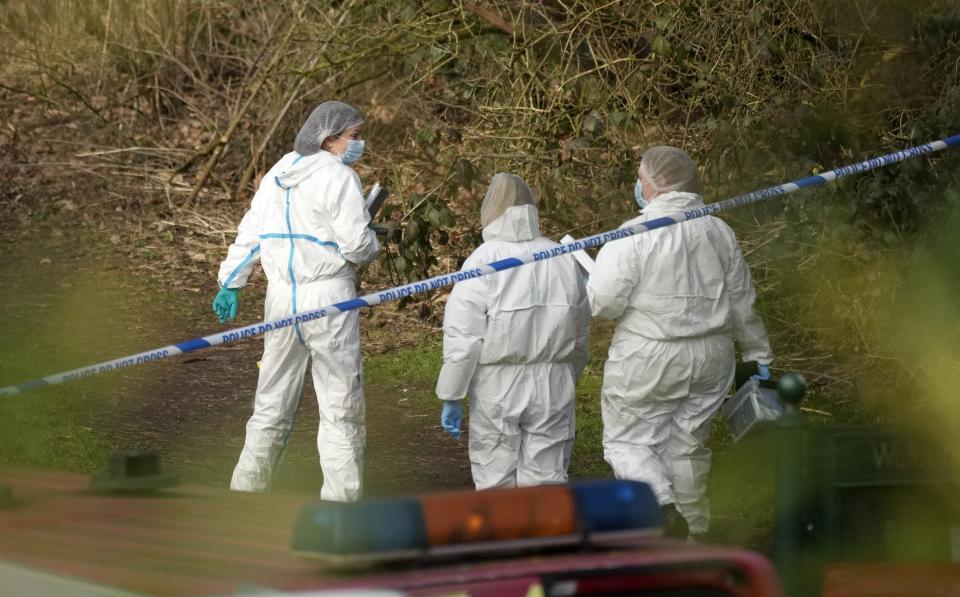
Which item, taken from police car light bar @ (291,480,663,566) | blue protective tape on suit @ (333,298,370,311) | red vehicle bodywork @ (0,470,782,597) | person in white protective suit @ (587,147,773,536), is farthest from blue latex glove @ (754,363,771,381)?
police car light bar @ (291,480,663,566)

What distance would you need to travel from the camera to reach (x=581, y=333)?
6.63 m

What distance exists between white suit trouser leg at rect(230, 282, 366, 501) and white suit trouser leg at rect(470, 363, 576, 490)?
2.33 ft

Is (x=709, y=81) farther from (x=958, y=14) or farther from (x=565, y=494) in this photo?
(x=565, y=494)

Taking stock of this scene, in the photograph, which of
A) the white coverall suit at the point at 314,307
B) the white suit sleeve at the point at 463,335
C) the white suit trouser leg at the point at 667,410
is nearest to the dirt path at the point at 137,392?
the white coverall suit at the point at 314,307

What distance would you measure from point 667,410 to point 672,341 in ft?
1.03

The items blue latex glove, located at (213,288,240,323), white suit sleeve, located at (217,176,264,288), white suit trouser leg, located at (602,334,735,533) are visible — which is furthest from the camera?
blue latex glove, located at (213,288,240,323)

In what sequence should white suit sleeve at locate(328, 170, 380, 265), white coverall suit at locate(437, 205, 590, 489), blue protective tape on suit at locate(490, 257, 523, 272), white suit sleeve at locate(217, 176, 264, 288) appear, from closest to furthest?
blue protective tape on suit at locate(490, 257, 523, 272)
white coverall suit at locate(437, 205, 590, 489)
white suit sleeve at locate(328, 170, 380, 265)
white suit sleeve at locate(217, 176, 264, 288)

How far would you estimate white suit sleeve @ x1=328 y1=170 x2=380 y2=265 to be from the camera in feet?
22.6

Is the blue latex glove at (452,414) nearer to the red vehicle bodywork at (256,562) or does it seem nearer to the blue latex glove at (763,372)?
the blue latex glove at (763,372)

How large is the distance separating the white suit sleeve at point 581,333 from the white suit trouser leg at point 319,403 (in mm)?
1054

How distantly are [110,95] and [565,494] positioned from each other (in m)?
14.9

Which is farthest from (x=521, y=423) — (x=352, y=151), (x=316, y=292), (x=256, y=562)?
(x=256, y=562)

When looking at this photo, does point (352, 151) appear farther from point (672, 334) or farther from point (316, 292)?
point (672, 334)

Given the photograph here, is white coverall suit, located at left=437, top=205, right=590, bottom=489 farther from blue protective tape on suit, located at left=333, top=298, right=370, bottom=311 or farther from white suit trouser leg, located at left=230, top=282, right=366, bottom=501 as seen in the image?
white suit trouser leg, located at left=230, top=282, right=366, bottom=501
